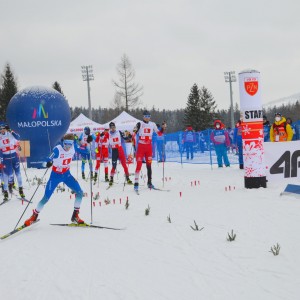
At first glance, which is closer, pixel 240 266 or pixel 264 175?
A: pixel 240 266

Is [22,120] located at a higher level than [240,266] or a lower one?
higher

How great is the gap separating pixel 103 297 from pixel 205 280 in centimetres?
108

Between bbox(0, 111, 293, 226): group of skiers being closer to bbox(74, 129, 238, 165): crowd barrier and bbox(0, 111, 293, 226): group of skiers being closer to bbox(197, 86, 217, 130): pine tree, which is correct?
bbox(74, 129, 238, 165): crowd barrier

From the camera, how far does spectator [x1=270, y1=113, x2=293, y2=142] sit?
11.9m

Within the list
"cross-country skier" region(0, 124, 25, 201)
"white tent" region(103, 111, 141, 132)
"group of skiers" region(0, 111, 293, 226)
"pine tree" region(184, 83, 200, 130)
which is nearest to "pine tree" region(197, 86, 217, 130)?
"pine tree" region(184, 83, 200, 130)

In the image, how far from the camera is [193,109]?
52.2 meters

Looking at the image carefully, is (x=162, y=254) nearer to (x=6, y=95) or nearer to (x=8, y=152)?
(x=8, y=152)

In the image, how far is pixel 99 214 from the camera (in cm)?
784

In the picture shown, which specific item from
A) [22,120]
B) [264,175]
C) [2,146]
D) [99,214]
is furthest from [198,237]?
[22,120]

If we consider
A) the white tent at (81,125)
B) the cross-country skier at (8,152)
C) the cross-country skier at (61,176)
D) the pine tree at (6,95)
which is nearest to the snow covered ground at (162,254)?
the cross-country skier at (61,176)

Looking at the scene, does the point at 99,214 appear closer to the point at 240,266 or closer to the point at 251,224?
the point at 251,224

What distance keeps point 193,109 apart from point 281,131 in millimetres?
40575

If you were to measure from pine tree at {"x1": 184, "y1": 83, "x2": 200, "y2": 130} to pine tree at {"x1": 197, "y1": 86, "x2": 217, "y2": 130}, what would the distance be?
505mm

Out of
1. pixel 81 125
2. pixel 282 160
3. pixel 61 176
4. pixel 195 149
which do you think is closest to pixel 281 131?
pixel 282 160
